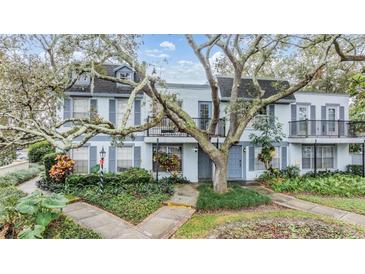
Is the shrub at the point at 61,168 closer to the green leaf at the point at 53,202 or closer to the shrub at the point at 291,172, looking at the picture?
the green leaf at the point at 53,202

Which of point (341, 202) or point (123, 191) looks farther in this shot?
point (123, 191)

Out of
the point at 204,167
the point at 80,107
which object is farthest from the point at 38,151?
the point at 204,167

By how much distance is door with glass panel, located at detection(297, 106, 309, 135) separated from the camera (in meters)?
6.29

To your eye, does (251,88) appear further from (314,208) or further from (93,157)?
(93,157)

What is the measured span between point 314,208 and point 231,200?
5.37ft

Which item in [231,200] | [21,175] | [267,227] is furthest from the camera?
[21,175]

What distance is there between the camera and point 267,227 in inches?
138

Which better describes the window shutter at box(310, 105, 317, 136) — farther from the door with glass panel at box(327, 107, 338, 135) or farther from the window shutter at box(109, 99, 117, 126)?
the window shutter at box(109, 99, 117, 126)

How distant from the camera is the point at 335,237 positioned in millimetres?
3299

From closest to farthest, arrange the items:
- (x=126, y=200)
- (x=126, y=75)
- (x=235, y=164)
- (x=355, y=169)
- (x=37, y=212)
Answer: (x=37, y=212), (x=126, y=200), (x=355, y=169), (x=126, y=75), (x=235, y=164)

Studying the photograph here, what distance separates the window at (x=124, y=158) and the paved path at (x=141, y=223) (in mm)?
1872

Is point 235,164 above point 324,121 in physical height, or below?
below

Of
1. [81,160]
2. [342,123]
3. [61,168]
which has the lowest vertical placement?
[61,168]
